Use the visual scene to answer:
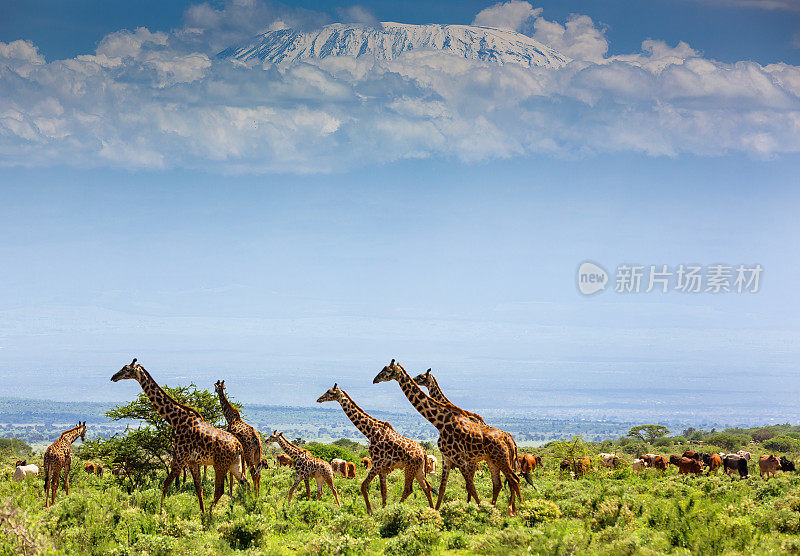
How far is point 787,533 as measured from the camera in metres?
18.6

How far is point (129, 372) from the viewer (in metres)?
23.8

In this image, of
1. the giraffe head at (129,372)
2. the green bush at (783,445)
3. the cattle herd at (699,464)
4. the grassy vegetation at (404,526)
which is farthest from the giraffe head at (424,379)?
the green bush at (783,445)

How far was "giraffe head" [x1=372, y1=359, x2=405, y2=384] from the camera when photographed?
900 inches

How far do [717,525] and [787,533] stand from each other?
8.67 feet

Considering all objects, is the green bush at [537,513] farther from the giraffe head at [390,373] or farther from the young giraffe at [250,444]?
the young giraffe at [250,444]

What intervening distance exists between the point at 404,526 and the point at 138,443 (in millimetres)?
15231

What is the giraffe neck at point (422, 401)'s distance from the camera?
867 inches

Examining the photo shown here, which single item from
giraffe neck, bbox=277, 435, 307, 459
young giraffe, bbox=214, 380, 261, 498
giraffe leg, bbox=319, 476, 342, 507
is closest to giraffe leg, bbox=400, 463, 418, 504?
giraffe leg, bbox=319, 476, 342, 507

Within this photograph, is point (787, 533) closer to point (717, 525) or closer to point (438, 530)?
point (717, 525)

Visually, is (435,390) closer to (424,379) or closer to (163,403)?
(424,379)

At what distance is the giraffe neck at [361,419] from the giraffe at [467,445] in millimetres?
1544

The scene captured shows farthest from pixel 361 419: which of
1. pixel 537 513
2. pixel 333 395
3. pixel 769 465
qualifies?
pixel 769 465

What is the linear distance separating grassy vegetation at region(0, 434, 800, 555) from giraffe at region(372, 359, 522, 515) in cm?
86

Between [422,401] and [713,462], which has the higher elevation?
[422,401]
